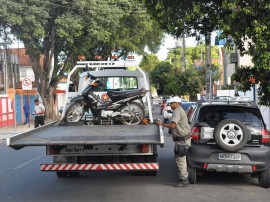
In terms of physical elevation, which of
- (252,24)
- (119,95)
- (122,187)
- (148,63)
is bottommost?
(122,187)

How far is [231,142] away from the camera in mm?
8930

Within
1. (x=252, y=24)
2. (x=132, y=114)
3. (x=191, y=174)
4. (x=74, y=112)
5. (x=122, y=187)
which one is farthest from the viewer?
(x=74, y=112)

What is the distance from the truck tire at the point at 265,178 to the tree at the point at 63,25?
20027mm

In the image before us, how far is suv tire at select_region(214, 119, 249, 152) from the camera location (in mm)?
8880

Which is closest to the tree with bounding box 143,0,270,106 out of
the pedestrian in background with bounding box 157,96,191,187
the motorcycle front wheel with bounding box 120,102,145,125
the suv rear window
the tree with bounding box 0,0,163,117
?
the suv rear window

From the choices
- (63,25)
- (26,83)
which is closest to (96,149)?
(26,83)

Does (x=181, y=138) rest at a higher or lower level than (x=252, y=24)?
lower

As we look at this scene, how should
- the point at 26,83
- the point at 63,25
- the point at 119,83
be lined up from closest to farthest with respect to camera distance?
the point at 119,83 → the point at 26,83 → the point at 63,25

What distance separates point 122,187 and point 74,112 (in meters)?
2.32

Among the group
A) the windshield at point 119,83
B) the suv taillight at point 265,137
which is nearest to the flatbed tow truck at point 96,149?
the suv taillight at point 265,137

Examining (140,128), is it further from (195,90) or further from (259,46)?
(195,90)

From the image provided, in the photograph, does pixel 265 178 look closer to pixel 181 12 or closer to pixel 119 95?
pixel 119 95

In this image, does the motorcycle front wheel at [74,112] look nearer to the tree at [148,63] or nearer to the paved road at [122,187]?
the paved road at [122,187]

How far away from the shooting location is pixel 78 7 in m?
29.4
